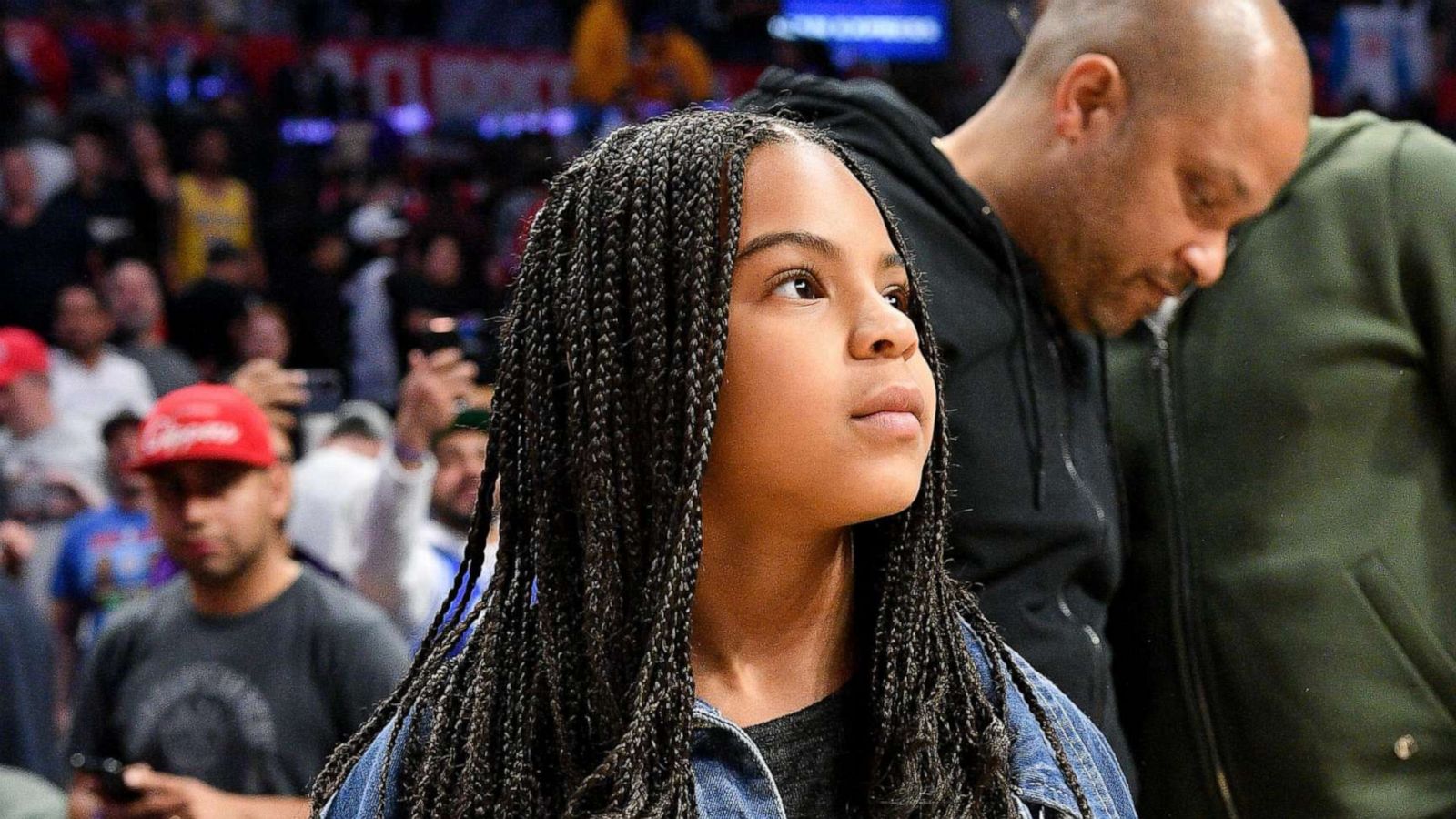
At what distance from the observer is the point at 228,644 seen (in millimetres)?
3525

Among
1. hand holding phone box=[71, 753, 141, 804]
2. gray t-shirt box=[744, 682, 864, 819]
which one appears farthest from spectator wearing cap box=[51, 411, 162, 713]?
gray t-shirt box=[744, 682, 864, 819]

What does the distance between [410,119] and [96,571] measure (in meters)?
8.63

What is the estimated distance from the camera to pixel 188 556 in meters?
3.54

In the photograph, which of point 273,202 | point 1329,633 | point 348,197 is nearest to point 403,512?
point 1329,633

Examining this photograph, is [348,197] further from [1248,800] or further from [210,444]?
[1248,800]

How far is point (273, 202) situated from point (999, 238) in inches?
328

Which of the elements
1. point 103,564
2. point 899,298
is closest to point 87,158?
point 103,564

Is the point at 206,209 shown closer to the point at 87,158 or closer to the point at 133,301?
the point at 87,158

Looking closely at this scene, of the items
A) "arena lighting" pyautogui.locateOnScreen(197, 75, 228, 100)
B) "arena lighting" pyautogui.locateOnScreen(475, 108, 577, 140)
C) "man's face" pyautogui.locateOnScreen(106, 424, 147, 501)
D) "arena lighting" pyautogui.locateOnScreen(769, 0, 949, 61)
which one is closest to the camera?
"man's face" pyautogui.locateOnScreen(106, 424, 147, 501)

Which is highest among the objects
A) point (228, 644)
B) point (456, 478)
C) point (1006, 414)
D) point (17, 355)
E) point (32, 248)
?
point (32, 248)

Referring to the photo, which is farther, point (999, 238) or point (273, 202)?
point (273, 202)

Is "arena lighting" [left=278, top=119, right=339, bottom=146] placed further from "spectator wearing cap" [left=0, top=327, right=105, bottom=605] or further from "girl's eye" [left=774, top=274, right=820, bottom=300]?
"girl's eye" [left=774, top=274, right=820, bottom=300]

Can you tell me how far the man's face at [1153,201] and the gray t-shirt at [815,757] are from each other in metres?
0.95

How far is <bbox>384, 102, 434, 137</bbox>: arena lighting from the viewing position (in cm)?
1318
